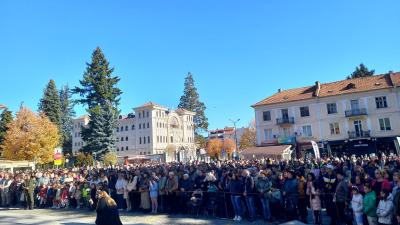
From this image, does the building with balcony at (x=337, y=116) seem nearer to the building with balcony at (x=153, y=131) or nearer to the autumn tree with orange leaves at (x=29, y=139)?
the autumn tree with orange leaves at (x=29, y=139)

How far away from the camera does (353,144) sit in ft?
148

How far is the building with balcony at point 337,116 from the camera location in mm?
43812

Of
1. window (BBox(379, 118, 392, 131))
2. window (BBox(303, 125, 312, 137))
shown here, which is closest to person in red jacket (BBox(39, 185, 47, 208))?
window (BBox(303, 125, 312, 137))

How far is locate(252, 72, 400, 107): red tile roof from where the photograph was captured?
44.8m

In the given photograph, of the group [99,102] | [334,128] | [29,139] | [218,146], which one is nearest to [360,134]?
[334,128]

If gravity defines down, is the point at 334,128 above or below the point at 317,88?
below

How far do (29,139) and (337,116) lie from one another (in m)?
38.9

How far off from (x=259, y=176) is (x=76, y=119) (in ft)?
315

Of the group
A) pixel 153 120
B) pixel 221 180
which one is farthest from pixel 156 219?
pixel 153 120

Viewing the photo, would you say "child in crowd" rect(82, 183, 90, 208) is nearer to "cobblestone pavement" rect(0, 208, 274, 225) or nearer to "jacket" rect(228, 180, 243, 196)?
"cobblestone pavement" rect(0, 208, 274, 225)

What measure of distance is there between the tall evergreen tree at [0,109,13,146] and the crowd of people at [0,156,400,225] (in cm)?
3457

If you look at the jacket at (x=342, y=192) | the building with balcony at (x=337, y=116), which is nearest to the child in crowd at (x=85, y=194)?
the jacket at (x=342, y=192)

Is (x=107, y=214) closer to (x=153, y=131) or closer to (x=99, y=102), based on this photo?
(x=99, y=102)

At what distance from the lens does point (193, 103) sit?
3723 inches
